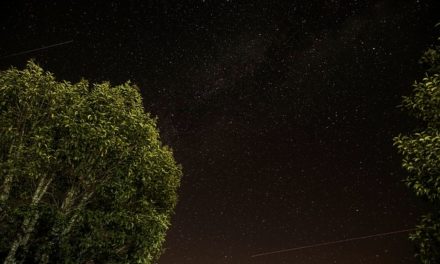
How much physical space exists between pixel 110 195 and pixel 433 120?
40.0 ft

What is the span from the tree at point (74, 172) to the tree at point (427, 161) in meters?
10.1

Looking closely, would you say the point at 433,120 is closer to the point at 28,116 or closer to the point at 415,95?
the point at 415,95

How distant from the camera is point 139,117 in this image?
1616cm

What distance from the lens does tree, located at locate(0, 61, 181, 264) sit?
46.5 feet

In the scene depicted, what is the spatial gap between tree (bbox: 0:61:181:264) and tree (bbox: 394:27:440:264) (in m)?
10.1

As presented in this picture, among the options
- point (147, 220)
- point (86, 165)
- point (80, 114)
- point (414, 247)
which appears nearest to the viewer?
point (414, 247)

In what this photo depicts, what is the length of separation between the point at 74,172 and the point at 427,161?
493 inches

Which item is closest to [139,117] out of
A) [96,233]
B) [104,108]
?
[104,108]

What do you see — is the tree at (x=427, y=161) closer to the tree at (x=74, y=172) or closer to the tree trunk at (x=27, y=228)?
the tree at (x=74, y=172)

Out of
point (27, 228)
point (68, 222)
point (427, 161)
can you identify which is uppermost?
point (427, 161)

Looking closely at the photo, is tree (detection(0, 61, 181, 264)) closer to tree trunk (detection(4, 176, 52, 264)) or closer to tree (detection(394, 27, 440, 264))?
tree trunk (detection(4, 176, 52, 264))

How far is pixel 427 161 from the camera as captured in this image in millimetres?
9469

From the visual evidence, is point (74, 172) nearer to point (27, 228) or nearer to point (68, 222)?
point (68, 222)

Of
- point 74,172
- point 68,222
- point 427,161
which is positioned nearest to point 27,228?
point 68,222
